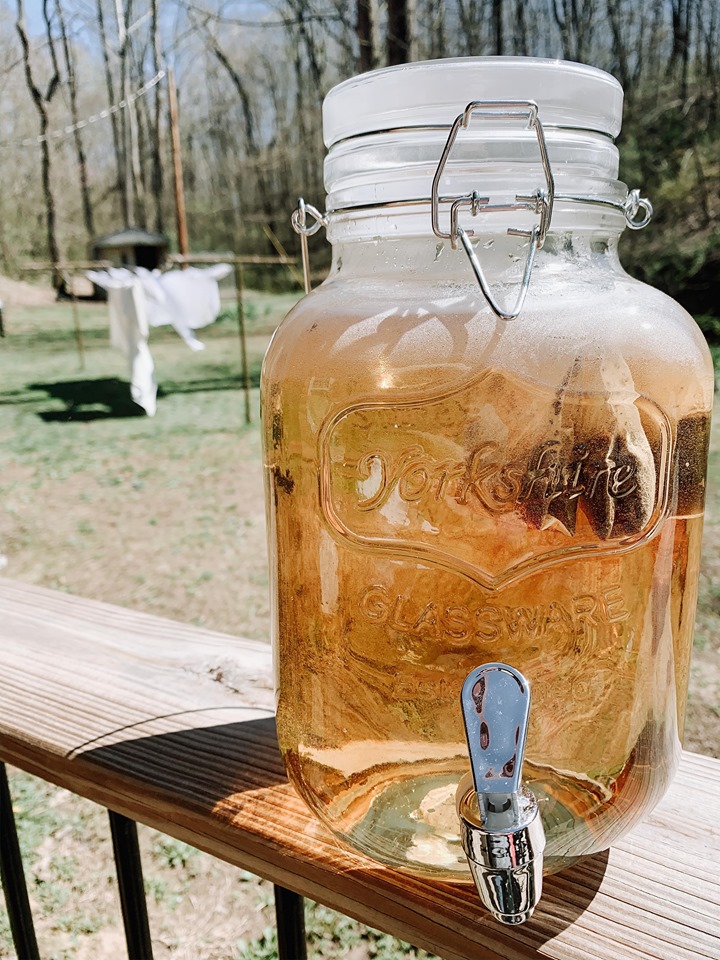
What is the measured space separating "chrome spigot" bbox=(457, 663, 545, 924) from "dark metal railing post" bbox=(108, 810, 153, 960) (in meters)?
0.37

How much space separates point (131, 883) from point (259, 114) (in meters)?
18.4

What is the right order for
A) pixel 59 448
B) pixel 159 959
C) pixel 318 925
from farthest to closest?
pixel 59 448, pixel 318 925, pixel 159 959

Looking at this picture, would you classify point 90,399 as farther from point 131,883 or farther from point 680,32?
point 680,32

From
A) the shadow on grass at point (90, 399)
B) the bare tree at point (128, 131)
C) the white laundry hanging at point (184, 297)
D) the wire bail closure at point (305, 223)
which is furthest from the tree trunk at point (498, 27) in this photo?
the wire bail closure at point (305, 223)

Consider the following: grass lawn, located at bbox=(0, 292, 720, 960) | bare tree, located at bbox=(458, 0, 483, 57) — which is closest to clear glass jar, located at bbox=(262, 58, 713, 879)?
grass lawn, located at bbox=(0, 292, 720, 960)

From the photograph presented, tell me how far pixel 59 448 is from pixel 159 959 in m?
4.79

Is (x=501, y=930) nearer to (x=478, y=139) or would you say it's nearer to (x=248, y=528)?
(x=478, y=139)

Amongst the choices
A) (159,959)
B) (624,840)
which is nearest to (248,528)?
(159,959)

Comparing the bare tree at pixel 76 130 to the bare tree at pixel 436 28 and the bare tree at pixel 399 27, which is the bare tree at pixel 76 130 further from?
the bare tree at pixel 399 27

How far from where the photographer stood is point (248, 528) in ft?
13.0

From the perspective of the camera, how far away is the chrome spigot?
0.35 metres

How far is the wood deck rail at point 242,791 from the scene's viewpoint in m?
0.44

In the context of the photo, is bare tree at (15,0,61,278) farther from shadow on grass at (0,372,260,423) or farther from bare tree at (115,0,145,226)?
shadow on grass at (0,372,260,423)

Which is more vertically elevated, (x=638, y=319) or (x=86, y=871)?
(x=638, y=319)
